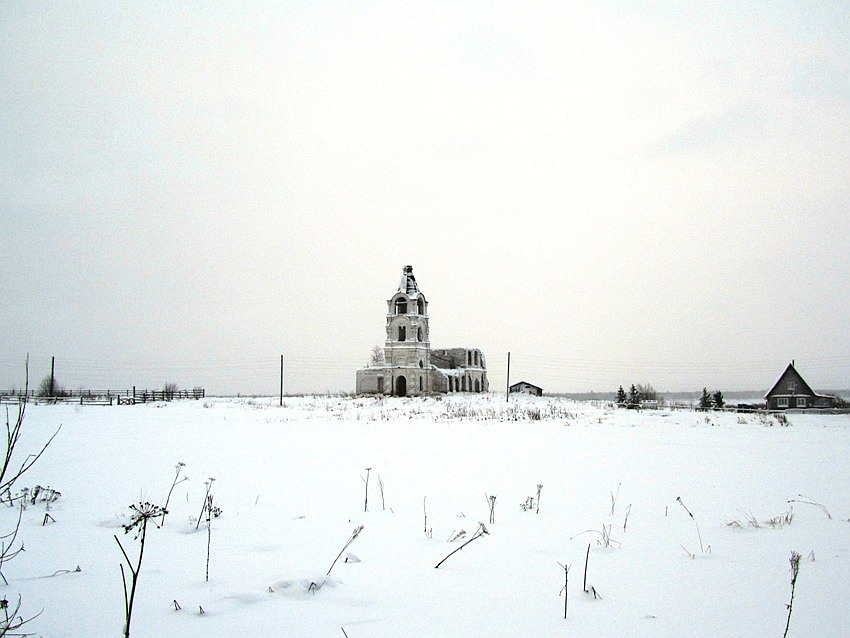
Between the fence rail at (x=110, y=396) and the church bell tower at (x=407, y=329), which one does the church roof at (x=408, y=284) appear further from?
the fence rail at (x=110, y=396)

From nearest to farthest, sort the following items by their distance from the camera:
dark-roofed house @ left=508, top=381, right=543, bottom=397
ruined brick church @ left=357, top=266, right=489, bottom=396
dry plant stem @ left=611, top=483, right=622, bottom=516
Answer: dry plant stem @ left=611, top=483, right=622, bottom=516, ruined brick church @ left=357, top=266, right=489, bottom=396, dark-roofed house @ left=508, top=381, right=543, bottom=397

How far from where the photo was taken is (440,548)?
412 cm

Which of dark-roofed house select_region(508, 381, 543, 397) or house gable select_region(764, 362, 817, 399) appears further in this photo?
dark-roofed house select_region(508, 381, 543, 397)

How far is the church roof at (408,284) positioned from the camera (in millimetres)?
51656

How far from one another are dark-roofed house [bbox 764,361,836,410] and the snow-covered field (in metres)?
38.8

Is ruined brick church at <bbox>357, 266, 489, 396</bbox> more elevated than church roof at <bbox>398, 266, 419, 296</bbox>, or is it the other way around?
church roof at <bbox>398, 266, 419, 296</bbox>

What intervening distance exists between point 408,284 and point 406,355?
22.6ft

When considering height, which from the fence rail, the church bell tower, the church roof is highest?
the church roof

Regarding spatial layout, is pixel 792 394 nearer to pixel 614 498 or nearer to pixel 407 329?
pixel 407 329

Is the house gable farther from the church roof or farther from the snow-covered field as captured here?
the snow-covered field

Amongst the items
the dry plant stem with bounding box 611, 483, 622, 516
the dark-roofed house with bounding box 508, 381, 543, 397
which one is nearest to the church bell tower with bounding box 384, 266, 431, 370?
the dark-roofed house with bounding box 508, 381, 543, 397

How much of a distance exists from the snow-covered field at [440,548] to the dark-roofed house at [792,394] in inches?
1529

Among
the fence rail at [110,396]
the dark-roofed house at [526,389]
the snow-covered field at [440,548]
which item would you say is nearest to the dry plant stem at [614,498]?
the snow-covered field at [440,548]

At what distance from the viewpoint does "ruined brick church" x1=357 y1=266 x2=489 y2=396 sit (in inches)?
1951
